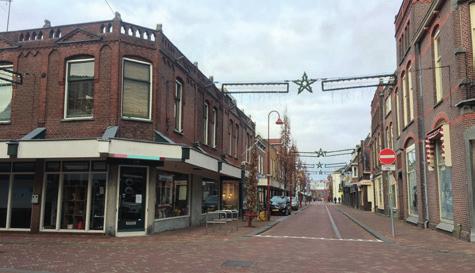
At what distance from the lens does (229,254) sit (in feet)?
42.4

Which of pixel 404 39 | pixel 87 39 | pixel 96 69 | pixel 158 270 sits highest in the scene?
pixel 404 39

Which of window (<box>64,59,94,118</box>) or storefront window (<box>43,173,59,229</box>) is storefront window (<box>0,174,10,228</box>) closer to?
storefront window (<box>43,173,59,229</box>)

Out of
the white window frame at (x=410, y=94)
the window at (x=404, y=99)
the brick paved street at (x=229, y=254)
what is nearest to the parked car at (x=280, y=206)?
the window at (x=404, y=99)

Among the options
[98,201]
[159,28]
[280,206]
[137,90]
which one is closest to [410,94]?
[159,28]

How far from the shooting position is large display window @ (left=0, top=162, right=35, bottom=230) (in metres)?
19.0

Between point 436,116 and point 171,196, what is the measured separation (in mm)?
11861

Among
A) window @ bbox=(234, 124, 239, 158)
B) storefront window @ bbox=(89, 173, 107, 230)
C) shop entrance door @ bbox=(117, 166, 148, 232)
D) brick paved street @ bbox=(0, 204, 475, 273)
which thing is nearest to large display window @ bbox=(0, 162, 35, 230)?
brick paved street @ bbox=(0, 204, 475, 273)

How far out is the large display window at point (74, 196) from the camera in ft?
59.8

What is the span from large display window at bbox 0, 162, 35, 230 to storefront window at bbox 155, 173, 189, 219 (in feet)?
16.6

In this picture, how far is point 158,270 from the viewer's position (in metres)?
10.2

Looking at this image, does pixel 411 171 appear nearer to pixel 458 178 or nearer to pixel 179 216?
pixel 458 178

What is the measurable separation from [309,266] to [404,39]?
19762mm

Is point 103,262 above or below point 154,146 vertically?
below

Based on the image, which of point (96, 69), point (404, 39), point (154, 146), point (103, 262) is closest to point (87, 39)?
point (96, 69)
